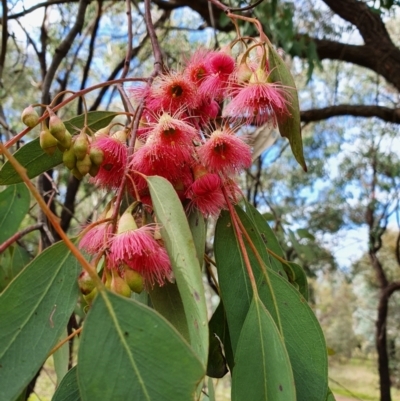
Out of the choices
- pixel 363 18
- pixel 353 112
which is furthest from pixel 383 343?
pixel 363 18

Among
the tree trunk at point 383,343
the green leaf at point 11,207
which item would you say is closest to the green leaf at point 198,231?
the green leaf at point 11,207

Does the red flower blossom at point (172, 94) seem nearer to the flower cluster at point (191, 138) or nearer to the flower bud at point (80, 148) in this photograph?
the flower cluster at point (191, 138)

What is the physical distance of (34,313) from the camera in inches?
18.3

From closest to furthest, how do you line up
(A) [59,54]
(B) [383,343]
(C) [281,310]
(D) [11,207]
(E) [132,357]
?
1. (E) [132,357]
2. (C) [281,310]
3. (D) [11,207]
4. (A) [59,54]
5. (B) [383,343]

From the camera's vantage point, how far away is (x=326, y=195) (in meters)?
7.85

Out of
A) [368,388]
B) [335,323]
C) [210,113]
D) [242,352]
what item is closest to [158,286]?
[242,352]

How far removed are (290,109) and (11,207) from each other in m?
0.63

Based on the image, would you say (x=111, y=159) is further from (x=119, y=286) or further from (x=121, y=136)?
(x=119, y=286)

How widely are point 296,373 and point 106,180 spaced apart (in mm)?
308

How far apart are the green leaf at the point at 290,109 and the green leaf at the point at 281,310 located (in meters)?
0.12

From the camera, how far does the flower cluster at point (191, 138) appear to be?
0.51 metres

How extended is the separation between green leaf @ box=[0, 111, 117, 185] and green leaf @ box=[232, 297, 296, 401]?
33cm

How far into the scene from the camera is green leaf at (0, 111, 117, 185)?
25.1 inches

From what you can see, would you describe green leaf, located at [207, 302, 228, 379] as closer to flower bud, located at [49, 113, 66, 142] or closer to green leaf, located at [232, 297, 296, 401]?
green leaf, located at [232, 297, 296, 401]
